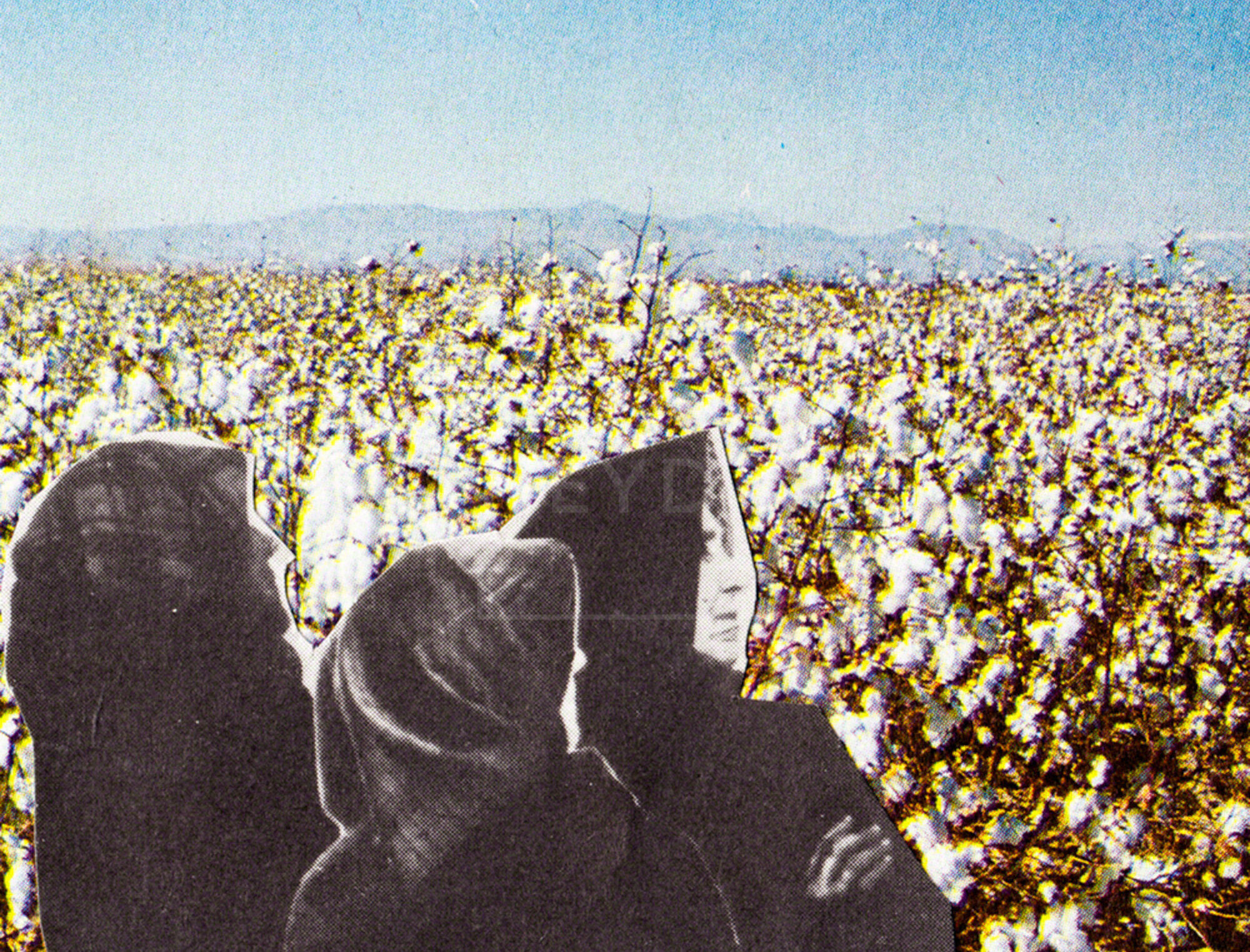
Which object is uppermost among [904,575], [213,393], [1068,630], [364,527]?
[364,527]

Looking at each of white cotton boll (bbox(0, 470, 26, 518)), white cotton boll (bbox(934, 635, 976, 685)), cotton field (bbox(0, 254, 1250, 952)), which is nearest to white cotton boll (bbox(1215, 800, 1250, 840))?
cotton field (bbox(0, 254, 1250, 952))

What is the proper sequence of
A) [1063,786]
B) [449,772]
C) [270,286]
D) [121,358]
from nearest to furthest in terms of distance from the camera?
[449,772], [1063,786], [121,358], [270,286]

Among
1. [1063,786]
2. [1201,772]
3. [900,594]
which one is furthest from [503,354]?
[1201,772]

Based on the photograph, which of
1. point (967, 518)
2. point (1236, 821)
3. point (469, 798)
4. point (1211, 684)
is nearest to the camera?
point (469, 798)

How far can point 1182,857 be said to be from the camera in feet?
7.52

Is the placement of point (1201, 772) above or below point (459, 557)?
below

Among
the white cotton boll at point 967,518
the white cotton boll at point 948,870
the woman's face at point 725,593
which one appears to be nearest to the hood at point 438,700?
the woman's face at point 725,593

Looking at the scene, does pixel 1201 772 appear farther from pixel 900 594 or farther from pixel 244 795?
pixel 244 795

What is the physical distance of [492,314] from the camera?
3.48m

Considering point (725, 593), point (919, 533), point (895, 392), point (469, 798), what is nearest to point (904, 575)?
point (919, 533)

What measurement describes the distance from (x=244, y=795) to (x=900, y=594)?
1855mm

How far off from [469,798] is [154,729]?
346mm

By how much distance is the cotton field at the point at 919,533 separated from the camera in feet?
6.48

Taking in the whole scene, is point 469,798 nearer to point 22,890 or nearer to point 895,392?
point 22,890
